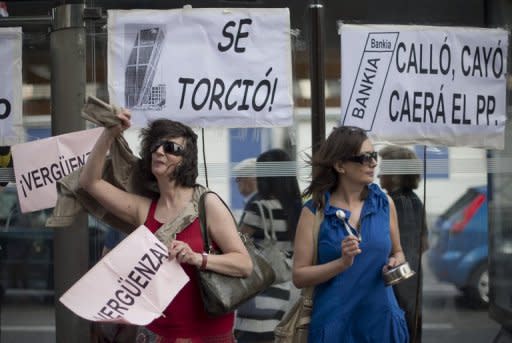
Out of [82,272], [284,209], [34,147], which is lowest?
[82,272]

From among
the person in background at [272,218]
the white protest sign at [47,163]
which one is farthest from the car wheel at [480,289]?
the white protest sign at [47,163]

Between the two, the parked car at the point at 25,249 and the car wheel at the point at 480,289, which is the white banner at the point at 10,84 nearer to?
the parked car at the point at 25,249

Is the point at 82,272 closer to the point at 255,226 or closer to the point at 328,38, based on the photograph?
the point at 255,226

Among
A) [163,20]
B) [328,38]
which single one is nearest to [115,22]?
[163,20]

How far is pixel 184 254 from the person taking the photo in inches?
155

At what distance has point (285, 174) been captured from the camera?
581cm

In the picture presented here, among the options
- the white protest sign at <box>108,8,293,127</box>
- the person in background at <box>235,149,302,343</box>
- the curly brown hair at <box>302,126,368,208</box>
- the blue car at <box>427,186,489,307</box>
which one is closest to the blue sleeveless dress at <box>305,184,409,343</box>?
the curly brown hair at <box>302,126,368,208</box>

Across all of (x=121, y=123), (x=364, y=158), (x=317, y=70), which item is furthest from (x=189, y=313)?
(x=317, y=70)

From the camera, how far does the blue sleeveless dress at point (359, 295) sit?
13.7 ft

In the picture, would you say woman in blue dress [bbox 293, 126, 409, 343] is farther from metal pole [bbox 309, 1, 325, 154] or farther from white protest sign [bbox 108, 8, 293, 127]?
metal pole [bbox 309, 1, 325, 154]

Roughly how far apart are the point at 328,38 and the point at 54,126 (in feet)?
5.95

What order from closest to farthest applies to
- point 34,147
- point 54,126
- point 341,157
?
point 341,157 < point 34,147 < point 54,126

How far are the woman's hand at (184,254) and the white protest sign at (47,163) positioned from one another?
4.67ft

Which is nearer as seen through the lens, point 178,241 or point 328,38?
point 178,241
